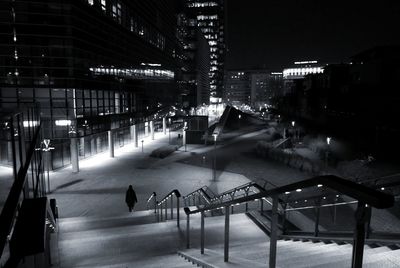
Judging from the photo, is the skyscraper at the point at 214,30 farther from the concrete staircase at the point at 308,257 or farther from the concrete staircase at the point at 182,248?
the concrete staircase at the point at 308,257

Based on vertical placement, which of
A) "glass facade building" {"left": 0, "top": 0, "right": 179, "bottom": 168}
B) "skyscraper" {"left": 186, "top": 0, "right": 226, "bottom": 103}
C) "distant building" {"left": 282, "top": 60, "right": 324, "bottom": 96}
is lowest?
"glass facade building" {"left": 0, "top": 0, "right": 179, "bottom": 168}

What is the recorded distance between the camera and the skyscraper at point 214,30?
173750mm

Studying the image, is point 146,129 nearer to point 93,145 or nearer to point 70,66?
point 93,145

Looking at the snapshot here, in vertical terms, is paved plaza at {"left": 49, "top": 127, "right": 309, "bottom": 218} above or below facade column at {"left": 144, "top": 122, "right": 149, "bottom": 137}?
below

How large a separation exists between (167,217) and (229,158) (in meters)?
18.3

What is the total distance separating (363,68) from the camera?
4516 centimetres

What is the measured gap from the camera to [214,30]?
579 ft

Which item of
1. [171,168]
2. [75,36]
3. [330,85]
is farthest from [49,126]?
[330,85]

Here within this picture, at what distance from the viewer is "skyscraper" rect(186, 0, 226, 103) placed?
174 metres

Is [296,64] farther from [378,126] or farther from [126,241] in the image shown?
[126,241]

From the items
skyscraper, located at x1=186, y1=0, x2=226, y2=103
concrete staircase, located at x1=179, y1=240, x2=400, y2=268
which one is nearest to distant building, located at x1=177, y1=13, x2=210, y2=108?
skyscraper, located at x1=186, y1=0, x2=226, y2=103

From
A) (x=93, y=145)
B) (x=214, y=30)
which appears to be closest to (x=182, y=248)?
(x=93, y=145)

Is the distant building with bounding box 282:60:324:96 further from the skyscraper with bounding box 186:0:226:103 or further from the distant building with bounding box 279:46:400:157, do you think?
the distant building with bounding box 279:46:400:157

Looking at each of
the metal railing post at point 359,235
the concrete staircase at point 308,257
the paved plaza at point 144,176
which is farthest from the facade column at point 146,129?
the metal railing post at point 359,235
